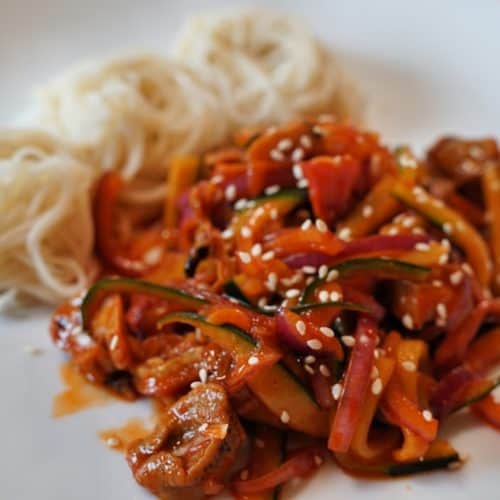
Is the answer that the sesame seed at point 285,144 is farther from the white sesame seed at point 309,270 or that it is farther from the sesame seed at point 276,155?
the white sesame seed at point 309,270

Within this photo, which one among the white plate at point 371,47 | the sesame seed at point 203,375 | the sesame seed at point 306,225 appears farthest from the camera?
the white plate at point 371,47

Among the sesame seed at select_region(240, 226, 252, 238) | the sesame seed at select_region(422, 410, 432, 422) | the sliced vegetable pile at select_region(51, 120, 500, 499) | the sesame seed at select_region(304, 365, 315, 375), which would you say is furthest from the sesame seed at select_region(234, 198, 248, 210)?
the sesame seed at select_region(422, 410, 432, 422)

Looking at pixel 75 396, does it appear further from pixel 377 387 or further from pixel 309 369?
pixel 377 387

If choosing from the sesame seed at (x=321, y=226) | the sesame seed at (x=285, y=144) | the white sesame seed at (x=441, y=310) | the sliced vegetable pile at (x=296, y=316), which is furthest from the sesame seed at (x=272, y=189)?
the white sesame seed at (x=441, y=310)

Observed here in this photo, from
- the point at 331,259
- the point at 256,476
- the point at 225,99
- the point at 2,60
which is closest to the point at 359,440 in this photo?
the point at 256,476

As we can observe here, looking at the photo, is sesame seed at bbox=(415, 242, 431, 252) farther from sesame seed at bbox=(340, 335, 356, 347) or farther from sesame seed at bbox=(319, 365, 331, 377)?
sesame seed at bbox=(319, 365, 331, 377)
